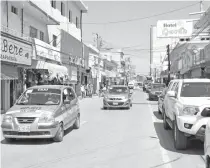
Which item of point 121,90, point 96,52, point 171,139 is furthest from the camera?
point 96,52

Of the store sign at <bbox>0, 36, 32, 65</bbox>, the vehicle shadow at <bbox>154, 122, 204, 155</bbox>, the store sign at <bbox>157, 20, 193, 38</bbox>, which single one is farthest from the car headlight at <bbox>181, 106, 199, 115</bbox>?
the store sign at <bbox>157, 20, 193, 38</bbox>

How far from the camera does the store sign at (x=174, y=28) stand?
34719mm

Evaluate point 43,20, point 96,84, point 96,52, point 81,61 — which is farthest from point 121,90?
point 96,52

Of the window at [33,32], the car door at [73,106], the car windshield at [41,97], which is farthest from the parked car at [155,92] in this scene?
the car windshield at [41,97]

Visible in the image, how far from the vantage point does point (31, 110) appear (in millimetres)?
8812

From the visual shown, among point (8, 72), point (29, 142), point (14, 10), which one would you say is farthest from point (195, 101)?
point (14, 10)

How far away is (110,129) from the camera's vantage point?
11531 millimetres

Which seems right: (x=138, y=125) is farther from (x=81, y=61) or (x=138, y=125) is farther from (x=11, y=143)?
(x=81, y=61)

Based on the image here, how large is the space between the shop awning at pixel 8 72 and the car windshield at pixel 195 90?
9.49 m

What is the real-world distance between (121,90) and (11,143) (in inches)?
528

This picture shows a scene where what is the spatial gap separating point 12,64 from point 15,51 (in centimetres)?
75

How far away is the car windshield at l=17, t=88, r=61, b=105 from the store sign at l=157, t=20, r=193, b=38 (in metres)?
26.6

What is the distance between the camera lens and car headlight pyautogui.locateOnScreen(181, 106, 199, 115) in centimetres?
771

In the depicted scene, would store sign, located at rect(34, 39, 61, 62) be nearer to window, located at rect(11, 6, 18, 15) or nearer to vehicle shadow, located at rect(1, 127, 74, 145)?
window, located at rect(11, 6, 18, 15)
